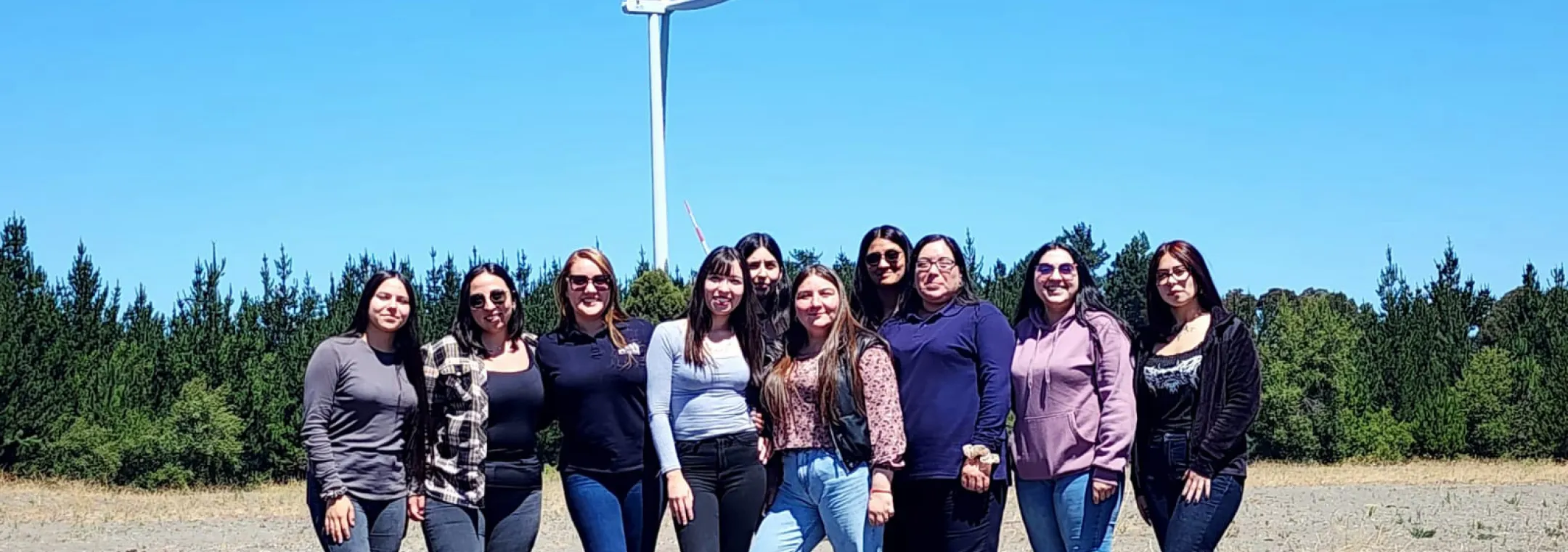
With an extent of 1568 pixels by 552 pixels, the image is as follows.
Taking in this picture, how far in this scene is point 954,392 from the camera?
4.45 metres

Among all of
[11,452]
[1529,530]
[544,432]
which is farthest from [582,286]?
[11,452]

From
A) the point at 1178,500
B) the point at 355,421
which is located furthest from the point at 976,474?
the point at 355,421

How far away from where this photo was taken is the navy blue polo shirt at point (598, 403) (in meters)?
4.63

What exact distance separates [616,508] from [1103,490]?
1603 millimetres

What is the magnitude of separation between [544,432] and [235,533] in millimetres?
8662

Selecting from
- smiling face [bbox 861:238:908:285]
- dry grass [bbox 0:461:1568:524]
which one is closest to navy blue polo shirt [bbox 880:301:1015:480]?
smiling face [bbox 861:238:908:285]

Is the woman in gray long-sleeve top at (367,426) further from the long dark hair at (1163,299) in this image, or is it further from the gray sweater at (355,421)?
the long dark hair at (1163,299)

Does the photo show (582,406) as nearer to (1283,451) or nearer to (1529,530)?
(1529,530)

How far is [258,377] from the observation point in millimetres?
20156

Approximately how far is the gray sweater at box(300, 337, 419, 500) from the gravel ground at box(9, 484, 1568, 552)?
20.4 ft

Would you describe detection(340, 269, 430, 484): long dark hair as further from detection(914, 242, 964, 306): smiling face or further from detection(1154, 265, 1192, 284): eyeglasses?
detection(1154, 265, 1192, 284): eyeglasses

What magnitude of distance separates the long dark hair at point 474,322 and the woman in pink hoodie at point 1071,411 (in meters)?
1.70

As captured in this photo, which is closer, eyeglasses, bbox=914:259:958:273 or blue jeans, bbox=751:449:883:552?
blue jeans, bbox=751:449:883:552

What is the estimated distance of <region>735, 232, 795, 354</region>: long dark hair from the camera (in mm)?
4680
